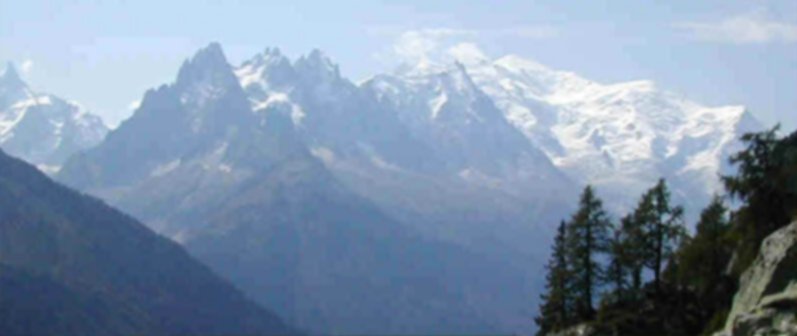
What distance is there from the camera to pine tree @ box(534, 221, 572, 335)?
85.0 meters

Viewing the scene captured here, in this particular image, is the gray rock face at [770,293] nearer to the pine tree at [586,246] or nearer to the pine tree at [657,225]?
the pine tree at [657,225]

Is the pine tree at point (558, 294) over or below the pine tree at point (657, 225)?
below

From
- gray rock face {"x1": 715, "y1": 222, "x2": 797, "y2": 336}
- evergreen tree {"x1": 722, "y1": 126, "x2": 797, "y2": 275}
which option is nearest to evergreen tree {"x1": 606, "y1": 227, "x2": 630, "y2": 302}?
evergreen tree {"x1": 722, "y1": 126, "x2": 797, "y2": 275}

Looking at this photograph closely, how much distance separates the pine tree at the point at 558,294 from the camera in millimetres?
85000

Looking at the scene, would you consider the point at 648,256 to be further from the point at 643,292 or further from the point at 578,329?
the point at 578,329

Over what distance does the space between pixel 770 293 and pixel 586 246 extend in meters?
24.1

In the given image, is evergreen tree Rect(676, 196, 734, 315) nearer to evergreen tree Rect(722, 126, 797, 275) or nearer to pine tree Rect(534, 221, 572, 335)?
evergreen tree Rect(722, 126, 797, 275)

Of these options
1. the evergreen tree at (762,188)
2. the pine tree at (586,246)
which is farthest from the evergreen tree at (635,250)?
the evergreen tree at (762,188)

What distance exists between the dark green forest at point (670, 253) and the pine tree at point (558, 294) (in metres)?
0.07

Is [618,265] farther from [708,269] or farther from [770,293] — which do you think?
[770,293]

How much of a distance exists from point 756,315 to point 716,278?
19.1 m

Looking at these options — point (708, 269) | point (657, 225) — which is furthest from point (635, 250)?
point (708, 269)

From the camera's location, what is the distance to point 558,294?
85438mm

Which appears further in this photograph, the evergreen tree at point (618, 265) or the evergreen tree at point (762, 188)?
the evergreen tree at point (618, 265)
